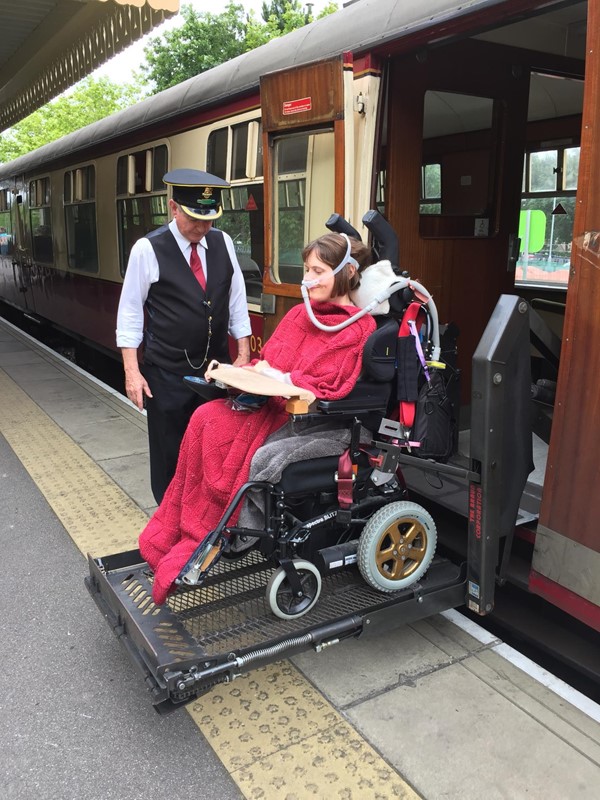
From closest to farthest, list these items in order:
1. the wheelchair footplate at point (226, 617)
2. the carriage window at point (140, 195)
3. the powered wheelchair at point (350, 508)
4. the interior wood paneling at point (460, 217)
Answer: the wheelchair footplate at point (226, 617) < the powered wheelchair at point (350, 508) < the interior wood paneling at point (460, 217) < the carriage window at point (140, 195)

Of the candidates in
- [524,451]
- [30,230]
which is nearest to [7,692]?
[524,451]

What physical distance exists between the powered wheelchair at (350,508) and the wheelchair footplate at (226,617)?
0.10m

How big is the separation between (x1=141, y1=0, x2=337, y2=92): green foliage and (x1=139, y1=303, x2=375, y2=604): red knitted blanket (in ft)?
105

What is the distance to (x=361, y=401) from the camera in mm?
2693

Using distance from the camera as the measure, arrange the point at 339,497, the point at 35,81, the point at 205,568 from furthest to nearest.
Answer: the point at 35,81, the point at 339,497, the point at 205,568

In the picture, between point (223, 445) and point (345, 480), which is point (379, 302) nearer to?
point (345, 480)

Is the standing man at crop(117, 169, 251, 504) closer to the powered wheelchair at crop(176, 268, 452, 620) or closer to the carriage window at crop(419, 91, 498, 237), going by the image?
the powered wheelchair at crop(176, 268, 452, 620)

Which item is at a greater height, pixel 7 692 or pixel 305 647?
pixel 305 647

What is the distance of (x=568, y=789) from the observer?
83.5 inches

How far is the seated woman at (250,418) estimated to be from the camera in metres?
2.64

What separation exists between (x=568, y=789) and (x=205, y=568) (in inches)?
52.8

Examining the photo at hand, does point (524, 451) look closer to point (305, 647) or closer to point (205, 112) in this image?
point (305, 647)

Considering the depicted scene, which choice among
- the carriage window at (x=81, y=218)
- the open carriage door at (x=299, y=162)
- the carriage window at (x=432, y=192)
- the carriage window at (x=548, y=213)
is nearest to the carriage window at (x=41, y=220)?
the carriage window at (x=81, y=218)

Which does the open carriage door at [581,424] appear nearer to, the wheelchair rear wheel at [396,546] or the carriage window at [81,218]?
the wheelchair rear wheel at [396,546]
